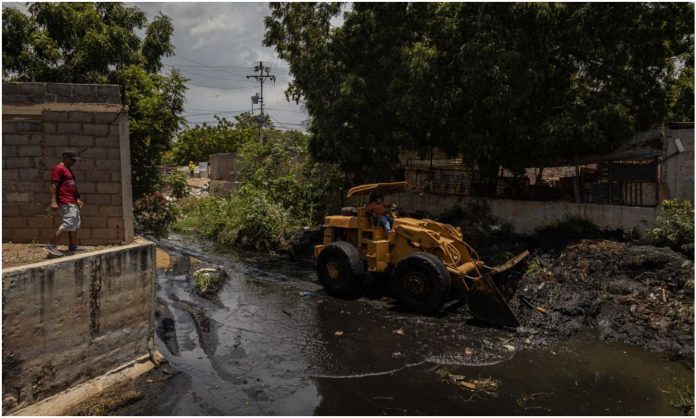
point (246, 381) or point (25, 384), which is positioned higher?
point (25, 384)

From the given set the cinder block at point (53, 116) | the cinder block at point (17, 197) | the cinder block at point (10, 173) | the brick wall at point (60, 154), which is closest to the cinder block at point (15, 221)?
the brick wall at point (60, 154)

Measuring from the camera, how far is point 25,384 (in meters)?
5.61

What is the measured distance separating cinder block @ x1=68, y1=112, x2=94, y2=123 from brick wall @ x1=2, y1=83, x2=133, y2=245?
1 cm

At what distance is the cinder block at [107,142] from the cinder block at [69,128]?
0.29 metres

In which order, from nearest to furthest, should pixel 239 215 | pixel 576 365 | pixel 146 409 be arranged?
pixel 146 409
pixel 576 365
pixel 239 215

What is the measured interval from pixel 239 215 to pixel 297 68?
582 centimetres

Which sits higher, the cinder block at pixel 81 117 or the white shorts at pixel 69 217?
the cinder block at pixel 81 117

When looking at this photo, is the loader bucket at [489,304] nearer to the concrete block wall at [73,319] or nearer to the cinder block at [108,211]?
the concrete block wall at [73,319]

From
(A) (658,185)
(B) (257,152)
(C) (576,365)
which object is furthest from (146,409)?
(B) (257,152)

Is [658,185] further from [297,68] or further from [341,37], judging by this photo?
[297,68]

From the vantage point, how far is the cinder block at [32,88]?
712 cm

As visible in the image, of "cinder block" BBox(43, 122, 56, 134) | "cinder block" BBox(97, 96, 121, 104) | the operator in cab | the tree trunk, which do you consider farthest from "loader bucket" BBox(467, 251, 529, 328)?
"cinder block" BBox(43, 122, 56, 134)

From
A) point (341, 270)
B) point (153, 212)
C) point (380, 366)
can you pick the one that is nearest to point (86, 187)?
point (380, 366)

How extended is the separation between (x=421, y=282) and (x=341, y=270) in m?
2.01
